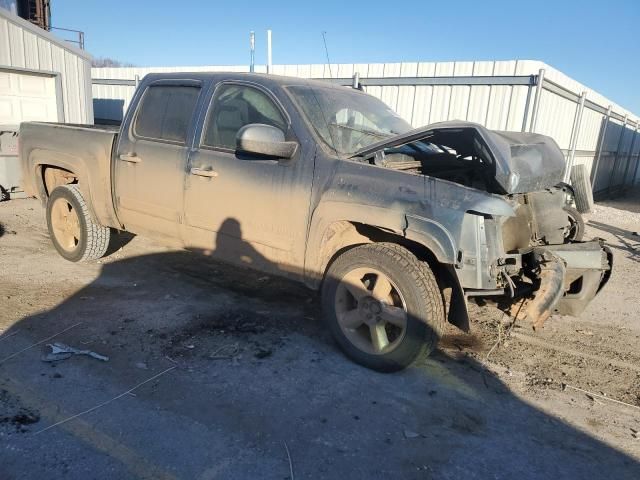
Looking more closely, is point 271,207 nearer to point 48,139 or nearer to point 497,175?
point 497,175

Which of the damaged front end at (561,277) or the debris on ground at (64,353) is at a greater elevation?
the damaged front end at (561,277)

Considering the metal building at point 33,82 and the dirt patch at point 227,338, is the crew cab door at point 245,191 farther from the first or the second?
the metal building at point 33,82

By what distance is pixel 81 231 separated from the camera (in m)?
5.44

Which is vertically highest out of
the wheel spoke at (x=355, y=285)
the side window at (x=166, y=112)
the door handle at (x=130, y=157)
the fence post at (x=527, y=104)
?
the fence post at (x=527, y=104)

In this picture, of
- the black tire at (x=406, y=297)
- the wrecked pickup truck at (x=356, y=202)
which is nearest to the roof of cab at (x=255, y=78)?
the wrecked pickup truck at (x=356, y=202)

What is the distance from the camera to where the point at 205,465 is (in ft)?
8.30

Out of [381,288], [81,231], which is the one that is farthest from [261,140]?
[81,231]

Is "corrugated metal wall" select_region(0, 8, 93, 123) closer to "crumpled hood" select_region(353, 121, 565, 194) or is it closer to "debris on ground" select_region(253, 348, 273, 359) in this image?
"debris on ground" select_region(253, 348, 273, 359)

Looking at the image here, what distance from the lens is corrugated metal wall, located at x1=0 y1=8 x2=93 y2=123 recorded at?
9.95 metres

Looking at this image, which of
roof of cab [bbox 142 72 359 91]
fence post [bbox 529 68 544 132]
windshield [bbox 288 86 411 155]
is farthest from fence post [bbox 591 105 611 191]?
roof of cab [bbox 142 72 359 91]

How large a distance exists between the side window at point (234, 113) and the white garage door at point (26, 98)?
8418 millimetres

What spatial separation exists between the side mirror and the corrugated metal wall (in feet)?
29.6

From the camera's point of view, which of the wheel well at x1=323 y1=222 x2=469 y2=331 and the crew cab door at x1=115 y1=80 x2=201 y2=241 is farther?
the crew cab door at x1=115 y1=80 x2=201 y2=241

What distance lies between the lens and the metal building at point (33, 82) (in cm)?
975
